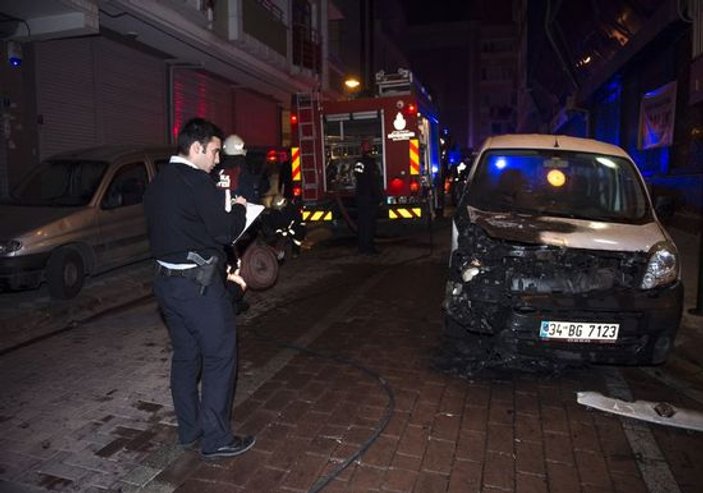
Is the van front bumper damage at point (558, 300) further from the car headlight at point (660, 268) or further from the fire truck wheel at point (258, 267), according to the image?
the fire truck wheel at point (258, 267)

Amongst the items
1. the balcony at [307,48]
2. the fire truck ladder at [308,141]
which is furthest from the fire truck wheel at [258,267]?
the balcony at [307,48]

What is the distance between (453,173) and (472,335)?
15.9 metres

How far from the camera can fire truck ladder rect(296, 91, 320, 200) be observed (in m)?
12.0

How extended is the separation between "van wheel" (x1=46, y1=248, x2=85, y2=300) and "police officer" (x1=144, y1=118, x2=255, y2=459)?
4.25 metres

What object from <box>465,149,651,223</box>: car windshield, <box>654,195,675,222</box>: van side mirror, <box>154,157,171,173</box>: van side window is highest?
<box>154,157,171,173</box>: van side window

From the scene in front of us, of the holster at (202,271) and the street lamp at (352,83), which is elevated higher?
the street lamp at (352,83)

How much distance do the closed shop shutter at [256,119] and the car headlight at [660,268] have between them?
16.4 metres

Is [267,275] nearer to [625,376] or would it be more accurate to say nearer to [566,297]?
[566,297]

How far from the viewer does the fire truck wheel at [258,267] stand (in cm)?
601

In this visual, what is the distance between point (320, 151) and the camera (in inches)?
479

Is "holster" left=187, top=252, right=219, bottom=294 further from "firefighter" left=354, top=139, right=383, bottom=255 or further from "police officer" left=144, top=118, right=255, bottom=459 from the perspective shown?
"firefighter" left=354, top=139, right=383, bottom=255

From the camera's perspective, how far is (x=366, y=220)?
10.7 m

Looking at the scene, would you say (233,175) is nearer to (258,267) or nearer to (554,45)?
(258,267)

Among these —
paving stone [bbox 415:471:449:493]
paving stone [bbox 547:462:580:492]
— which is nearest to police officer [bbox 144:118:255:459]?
paving stone [bbox 415:471:449:493]
